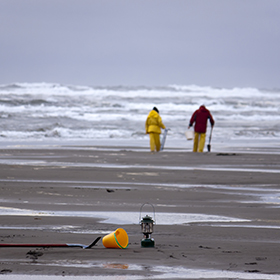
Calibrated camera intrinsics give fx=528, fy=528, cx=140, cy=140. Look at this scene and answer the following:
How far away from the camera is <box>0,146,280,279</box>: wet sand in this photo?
391 centimetres

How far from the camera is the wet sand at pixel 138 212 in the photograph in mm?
3910

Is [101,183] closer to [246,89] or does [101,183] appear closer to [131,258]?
[131,258]

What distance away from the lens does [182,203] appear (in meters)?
7.06

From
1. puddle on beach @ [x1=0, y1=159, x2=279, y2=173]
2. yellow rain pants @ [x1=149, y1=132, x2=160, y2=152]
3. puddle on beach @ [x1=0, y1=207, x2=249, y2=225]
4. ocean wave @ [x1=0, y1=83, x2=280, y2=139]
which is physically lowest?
puddle on beach @ [x1=0, y1=207, x2=249, y2=225]

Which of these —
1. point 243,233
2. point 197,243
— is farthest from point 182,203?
point 197,243

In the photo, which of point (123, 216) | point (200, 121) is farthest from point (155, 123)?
point (123, 216)

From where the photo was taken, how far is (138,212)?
626 cm

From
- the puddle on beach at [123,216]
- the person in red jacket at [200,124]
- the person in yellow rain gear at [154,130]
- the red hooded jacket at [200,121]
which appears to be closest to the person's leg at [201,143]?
the person in red jacket at [200,124]

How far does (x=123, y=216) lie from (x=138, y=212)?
0.33 m

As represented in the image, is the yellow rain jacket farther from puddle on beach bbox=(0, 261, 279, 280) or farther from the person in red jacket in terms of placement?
puddle on beach bbox=(0, 261, 279, 280)

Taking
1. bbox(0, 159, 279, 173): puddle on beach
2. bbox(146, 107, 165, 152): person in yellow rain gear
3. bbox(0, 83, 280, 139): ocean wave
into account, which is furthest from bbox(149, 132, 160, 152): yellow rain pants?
bbox(0, 83, 280, 139): ocean wave

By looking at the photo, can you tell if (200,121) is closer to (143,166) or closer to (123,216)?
(143,166)

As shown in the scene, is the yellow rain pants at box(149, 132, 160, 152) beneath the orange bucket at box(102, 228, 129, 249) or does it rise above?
above

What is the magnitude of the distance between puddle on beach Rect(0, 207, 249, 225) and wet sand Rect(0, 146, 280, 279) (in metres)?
0.01
